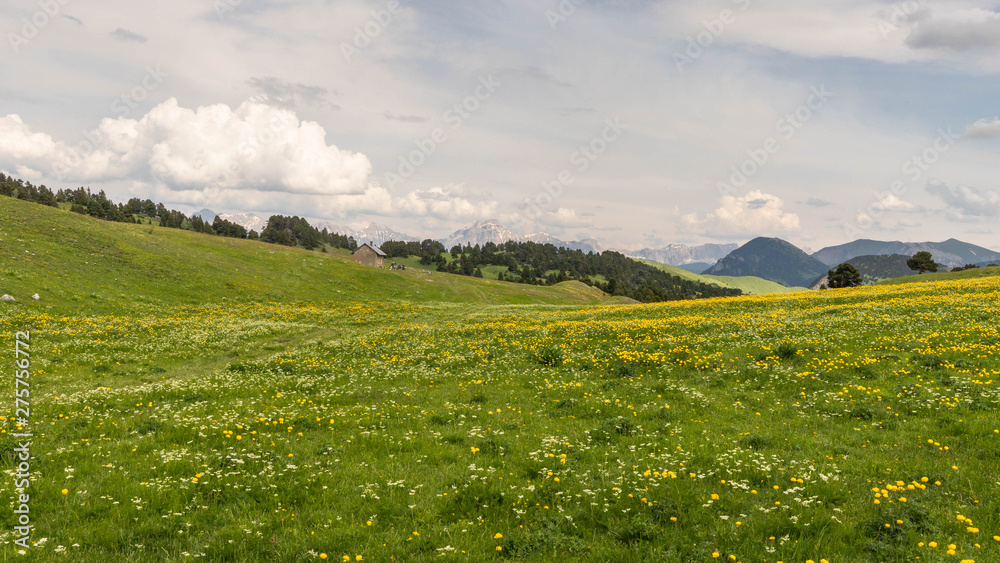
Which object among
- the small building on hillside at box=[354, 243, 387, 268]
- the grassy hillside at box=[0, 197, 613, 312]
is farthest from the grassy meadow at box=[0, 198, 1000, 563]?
the small building on hillside at box=[354, 243, 387, 268]

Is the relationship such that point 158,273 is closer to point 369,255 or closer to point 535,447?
point 535,447

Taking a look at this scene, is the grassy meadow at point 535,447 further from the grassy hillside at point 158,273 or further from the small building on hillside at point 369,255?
the small building on hillside at point 369,255

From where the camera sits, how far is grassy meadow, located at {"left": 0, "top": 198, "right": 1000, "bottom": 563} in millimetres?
7895

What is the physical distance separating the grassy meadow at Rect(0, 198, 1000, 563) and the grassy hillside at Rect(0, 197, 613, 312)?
17368 millimetres

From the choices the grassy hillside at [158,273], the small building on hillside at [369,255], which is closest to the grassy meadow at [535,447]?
the grassy hillside at [158,273]

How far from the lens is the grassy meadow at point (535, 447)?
789 cm

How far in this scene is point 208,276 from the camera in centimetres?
6494

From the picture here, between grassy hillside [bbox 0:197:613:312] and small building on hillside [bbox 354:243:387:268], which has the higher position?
small building on hillside [bbox 354:243:387:268]

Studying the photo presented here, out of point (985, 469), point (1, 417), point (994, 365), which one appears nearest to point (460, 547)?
point (985, 469)

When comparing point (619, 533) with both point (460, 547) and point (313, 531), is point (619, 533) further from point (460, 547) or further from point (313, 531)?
point (313, 531)

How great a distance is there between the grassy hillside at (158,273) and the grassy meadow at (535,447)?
57.0 feet

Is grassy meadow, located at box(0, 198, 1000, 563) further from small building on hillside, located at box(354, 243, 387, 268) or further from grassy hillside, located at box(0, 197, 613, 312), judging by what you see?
small building on hillside, located at box(354, 243, 387, 268)

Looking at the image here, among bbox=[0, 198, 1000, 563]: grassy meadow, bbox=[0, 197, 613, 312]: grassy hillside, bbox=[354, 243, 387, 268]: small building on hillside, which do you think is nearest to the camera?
bbox=[0, 198, 1000, 563]: grassy meadow

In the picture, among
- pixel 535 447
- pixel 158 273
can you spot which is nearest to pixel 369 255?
pixel 158 273
